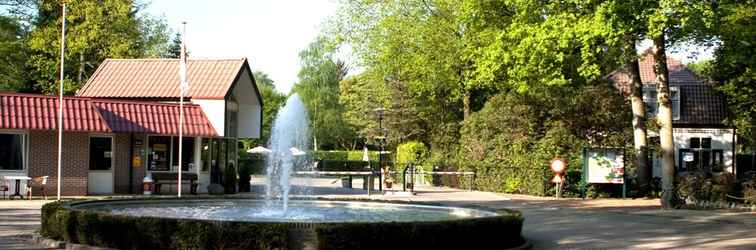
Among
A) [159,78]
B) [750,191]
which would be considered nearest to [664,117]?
[750,191]

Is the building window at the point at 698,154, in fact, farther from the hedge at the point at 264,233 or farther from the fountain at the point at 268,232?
the hedge at the point at 264,233

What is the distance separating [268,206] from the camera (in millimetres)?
20672

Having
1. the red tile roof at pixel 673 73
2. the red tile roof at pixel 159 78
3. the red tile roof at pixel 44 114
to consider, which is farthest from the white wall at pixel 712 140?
the red tile roof at pixel 44 114

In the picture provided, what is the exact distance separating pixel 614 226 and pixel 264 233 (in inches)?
433

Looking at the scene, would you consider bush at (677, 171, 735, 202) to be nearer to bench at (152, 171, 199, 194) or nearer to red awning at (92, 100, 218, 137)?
red awning at (92, 100, 218, 137)

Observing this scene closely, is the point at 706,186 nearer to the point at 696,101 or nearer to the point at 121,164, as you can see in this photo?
the point at 121,164

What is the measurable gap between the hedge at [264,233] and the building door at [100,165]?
55.9 ft

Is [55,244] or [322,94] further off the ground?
[322,94]

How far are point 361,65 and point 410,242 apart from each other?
37.8 meters

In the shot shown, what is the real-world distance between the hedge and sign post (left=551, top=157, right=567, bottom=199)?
19.0 metres

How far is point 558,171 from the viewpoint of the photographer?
109 feet

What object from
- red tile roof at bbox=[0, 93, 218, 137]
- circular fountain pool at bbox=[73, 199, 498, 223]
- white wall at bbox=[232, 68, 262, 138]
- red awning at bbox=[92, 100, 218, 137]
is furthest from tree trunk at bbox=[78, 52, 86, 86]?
circular fountain pool at bbox=[73, 199, 498, 223]

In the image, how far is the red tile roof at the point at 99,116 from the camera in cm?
2839

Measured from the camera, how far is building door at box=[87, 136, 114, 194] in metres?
30.9
